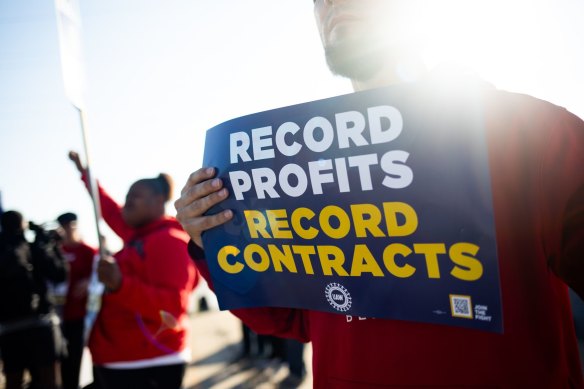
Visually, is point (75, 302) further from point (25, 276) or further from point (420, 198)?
point (420, 198)

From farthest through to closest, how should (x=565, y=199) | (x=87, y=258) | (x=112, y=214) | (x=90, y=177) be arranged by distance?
(x=87, y=258) < (x=112, y=214) < (x=90, y=177) < (x=565, y=199)

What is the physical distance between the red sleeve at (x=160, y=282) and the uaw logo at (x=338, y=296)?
1801mm

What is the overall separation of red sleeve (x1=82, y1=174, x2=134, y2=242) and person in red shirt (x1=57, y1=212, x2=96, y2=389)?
1518 millimetres

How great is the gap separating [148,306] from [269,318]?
1564 mm

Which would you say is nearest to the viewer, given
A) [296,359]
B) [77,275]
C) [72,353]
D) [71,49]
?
[71,49]

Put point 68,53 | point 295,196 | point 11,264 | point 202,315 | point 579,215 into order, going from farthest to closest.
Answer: point 202,315 → point 11,264 → point 68,53 → point 295,196 → point 579,215

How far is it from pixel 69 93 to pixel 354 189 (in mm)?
1700

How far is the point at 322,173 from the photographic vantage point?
3.07ft

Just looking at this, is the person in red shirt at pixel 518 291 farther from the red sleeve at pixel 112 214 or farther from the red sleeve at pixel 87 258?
the red sleeve at pixel 87 258

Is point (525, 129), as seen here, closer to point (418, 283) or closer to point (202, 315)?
point (418, 283)

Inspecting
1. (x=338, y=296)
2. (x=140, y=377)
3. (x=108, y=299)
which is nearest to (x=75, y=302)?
(x=108, y=299)

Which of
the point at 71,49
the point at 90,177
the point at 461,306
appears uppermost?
the point at 71,49

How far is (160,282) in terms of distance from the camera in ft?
8.43

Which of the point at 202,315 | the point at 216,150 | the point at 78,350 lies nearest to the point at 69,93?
the point at 216,150
